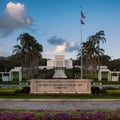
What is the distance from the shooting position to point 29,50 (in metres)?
71.4

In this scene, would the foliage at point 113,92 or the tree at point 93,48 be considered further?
the tree at point 93,48

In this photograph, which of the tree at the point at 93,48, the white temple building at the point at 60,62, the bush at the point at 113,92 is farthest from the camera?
the white temple building at the point at 60,62

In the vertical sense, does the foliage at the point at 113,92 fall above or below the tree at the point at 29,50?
below

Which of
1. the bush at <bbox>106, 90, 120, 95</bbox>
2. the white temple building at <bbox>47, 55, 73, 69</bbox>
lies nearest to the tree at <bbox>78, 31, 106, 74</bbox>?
the white temple building at <bbox>47, 55, 73, 69</bbox>

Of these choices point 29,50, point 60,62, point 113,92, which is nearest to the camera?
point 113,92

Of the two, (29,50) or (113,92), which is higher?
(29,50)

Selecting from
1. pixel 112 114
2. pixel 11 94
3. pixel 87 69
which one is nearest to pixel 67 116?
pixel 112 114

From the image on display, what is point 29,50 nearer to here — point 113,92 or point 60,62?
point 60,62

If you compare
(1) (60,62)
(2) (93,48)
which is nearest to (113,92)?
(2) (93,48)

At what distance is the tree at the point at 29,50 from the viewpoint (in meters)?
68.7

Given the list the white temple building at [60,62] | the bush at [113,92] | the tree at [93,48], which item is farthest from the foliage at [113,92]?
the white temple building at [60,62]

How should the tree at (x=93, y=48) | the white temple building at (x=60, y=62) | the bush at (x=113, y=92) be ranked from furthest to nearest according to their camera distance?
the white temple building at (x=60, y=62)
the tree at (x=93, y=48)
the bush at (x=113, y=92)

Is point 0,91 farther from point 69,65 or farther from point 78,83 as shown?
point 69,65

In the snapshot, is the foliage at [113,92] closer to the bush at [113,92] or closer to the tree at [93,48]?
the bush at [113,92]
